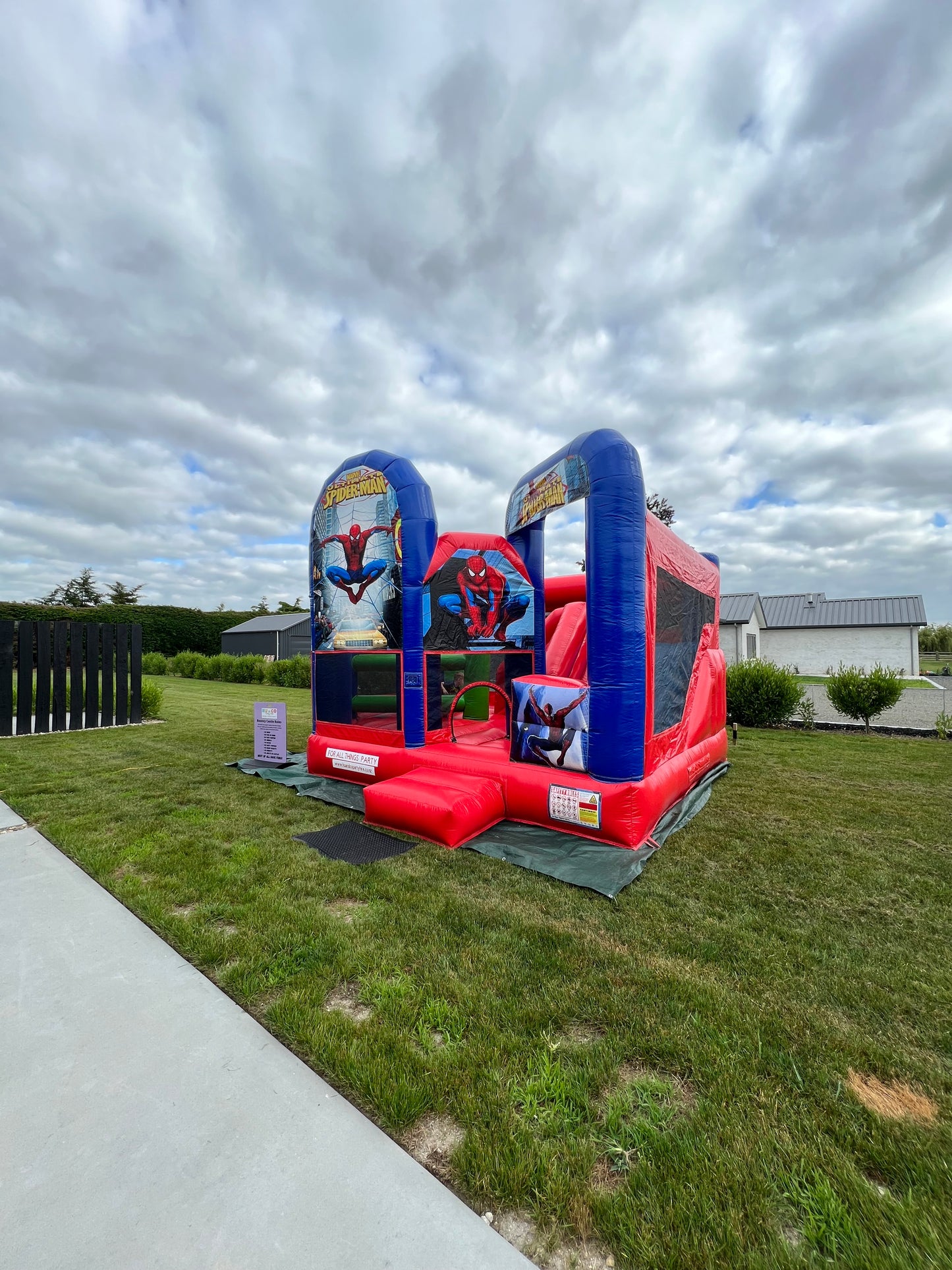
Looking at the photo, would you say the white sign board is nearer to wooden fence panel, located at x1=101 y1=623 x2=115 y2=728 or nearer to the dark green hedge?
wooden fence panel, located at x1=101 y1=623 x2=115 y2=728

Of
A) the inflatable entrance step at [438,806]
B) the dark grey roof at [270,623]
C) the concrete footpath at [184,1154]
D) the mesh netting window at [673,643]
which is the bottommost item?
the concrete footpath at [184,1154]

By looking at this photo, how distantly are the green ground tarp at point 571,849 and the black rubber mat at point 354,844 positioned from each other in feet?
1.52

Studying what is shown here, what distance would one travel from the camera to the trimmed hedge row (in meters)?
17.2

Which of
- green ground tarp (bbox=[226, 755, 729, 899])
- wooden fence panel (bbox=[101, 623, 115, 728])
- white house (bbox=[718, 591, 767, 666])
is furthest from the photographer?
white house (bbox=[718, 591, 767, 666])

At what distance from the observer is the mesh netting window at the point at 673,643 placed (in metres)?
4.19

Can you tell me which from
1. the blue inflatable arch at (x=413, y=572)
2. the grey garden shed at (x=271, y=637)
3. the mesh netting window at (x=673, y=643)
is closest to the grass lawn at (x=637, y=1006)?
the mesh netting window at (x=673, y=643)

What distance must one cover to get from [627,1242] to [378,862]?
8.01ft

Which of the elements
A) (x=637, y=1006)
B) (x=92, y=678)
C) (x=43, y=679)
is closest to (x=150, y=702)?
(x=92, y=678)

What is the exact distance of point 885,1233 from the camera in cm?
123

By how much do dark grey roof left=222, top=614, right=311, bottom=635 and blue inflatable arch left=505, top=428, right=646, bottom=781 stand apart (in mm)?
23973

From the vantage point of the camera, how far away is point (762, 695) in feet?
31.4

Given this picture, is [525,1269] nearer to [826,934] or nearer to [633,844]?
[826,934]

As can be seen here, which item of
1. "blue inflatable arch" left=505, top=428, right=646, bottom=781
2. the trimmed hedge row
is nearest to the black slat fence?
the trimmed hedge row

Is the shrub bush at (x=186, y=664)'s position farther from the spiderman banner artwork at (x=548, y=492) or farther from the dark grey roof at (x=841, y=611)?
the dark grey roof at (x=841, y=611)
